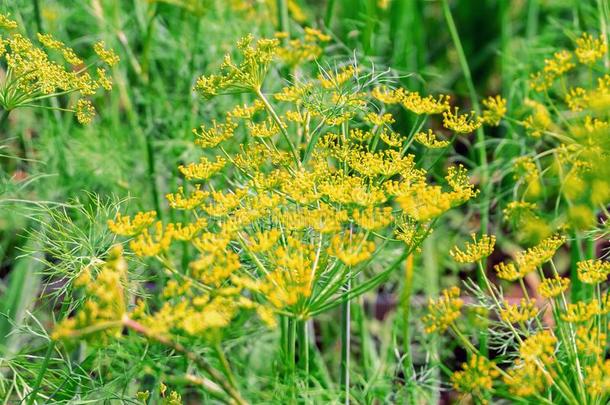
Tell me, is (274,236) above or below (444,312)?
above

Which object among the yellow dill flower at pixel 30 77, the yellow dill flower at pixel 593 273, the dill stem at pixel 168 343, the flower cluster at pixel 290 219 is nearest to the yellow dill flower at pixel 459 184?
the flower cluster at pixel 290 219

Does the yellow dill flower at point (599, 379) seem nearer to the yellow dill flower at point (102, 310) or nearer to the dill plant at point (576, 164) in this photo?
the dill plant at point (576, 164)

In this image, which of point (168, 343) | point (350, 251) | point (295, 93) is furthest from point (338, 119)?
point (168, 343)

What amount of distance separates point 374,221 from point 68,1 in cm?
197

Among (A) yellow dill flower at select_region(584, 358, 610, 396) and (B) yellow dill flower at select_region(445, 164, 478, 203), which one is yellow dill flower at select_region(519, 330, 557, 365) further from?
(B) yellow dill flower at select_region(445, 164, 478, 203)

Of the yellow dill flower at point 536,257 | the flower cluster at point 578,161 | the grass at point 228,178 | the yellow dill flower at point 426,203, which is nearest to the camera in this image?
the flower cluster at point 578,161

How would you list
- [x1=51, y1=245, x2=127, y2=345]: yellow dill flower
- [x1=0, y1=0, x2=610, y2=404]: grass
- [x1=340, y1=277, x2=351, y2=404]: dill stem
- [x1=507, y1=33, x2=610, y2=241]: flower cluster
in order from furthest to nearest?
[x1=0, y1=0, x2=610, y2=404]: grass < [x1=340, y1=277, x2=351, y2=404]: dill stem < [x1=507, y1=33, x2=610, y2=241]: flower cluster < [x1=51, y1=245, x2=127, y2=345]: yellow dill flower

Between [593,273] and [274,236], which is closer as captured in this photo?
[274,236]

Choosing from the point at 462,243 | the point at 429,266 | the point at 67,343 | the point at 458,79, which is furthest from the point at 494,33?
the point at 67,343

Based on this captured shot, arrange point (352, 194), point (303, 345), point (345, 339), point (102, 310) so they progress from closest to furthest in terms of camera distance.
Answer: point (102, 310)
point (352, 194)
point (303, 345)
point (345, 339)

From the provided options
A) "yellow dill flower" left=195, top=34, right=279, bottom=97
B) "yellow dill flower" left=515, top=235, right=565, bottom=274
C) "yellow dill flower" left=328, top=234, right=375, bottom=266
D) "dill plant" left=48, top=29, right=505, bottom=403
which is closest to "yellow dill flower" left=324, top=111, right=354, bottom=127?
"dill plant" left=48, top=29, right=505, bottom=403

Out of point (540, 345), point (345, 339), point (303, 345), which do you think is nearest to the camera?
point (540, 345)

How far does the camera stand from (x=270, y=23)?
2.64 metres

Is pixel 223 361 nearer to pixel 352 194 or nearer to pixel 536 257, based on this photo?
pixel 352 194
